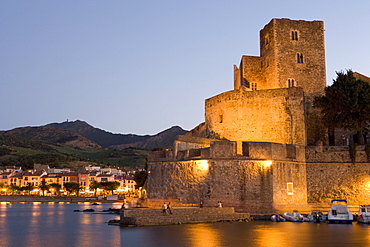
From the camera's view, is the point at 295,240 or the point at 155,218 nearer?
the point at 295,240

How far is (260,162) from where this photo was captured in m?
26.8

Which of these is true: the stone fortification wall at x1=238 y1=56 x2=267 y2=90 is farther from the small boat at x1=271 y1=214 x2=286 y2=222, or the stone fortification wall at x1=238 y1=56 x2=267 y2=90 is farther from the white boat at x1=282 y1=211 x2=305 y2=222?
the small boat at x1=271 y1=214 x2=286 y2=222

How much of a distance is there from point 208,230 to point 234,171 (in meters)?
7.26

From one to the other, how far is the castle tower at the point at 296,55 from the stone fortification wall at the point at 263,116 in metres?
4.29

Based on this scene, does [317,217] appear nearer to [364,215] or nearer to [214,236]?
[364,215]

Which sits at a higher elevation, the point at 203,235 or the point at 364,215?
the point at 364,215

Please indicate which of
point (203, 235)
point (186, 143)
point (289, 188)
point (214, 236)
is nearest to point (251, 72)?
point (186, 143)

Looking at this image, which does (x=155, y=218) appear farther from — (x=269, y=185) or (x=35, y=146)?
(x=35, y=146)

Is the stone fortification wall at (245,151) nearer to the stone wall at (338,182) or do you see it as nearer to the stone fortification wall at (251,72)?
the stone wall at (338,182)

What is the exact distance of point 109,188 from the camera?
87.8 meters

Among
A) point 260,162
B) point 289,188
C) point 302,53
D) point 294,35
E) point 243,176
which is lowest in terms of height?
point 289,188

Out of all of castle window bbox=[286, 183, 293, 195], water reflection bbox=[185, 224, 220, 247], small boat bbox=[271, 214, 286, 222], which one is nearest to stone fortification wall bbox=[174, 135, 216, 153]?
castle window bbox=[286, 183, 293, 195]

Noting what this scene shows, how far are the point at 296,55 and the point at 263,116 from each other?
25.2 feet

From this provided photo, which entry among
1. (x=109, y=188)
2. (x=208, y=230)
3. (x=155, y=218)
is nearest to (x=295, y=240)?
(x=208, y=230)
